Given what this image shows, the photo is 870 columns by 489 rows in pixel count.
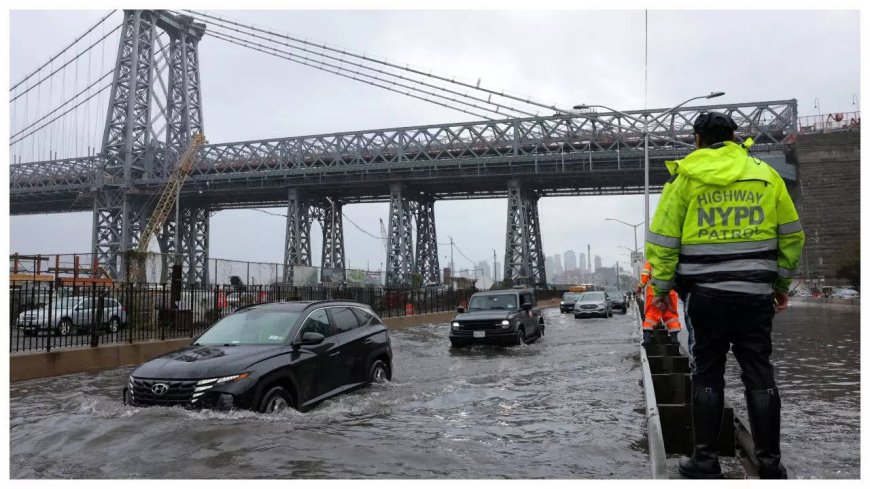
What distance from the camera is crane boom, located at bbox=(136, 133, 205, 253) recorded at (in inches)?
2741

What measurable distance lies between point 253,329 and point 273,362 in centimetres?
119

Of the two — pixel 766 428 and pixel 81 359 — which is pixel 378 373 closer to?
pixel 766 428

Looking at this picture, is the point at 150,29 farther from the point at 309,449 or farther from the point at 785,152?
the point at 309,449

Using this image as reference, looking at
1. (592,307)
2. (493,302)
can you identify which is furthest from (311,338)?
(592,307)

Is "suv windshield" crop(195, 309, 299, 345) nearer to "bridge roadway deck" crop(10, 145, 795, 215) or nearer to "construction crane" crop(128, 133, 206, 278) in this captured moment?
"bridge roadway deck" crop(10, 145, 795, 215)

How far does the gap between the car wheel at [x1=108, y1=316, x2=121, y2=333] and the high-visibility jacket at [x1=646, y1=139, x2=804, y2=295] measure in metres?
13.3

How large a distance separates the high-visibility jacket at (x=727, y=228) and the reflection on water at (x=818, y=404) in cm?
186

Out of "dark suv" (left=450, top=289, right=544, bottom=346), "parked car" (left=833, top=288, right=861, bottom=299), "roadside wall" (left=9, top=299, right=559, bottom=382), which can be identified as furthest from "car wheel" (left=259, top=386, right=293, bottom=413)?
"parked car" (left=833, top=288, right=861, bottom=299)

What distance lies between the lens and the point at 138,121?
70688 mm

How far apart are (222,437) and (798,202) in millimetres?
62230

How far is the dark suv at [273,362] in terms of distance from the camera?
6673 millimetres

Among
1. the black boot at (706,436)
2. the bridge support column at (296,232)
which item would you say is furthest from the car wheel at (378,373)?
the bridge support column at (296,232)

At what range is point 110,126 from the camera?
70188 mm

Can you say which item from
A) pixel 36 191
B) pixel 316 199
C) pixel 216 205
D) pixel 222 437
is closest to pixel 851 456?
pixel 222 437
